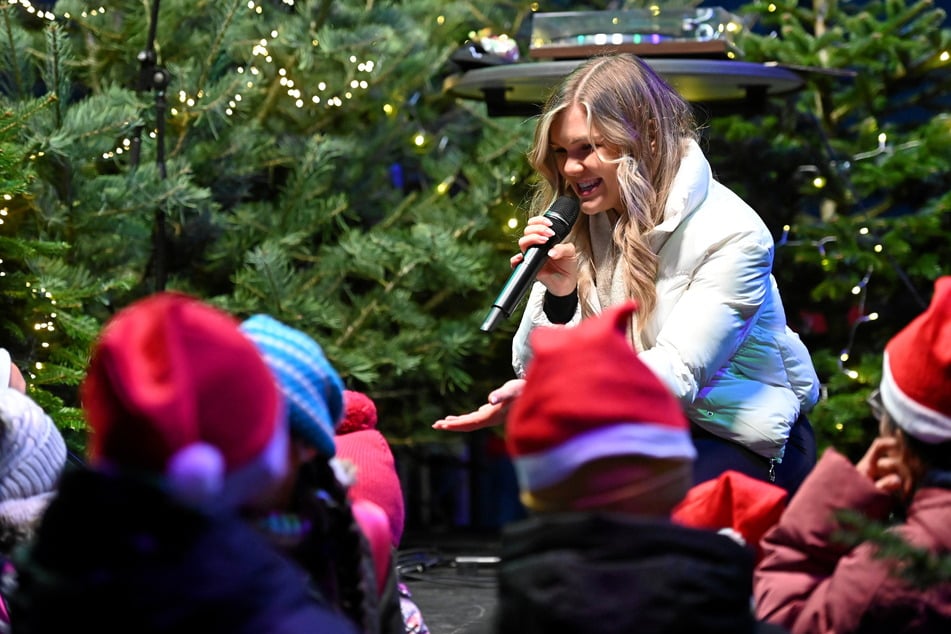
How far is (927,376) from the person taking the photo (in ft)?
5.28

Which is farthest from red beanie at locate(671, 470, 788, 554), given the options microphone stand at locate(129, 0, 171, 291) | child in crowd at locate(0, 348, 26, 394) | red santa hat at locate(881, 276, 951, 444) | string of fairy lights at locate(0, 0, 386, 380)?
string of fairy lights at locate(0, 0, 386, 380)

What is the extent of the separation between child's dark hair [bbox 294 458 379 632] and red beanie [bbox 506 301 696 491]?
0.28 meters

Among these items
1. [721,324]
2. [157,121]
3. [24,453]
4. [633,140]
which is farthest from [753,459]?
[157,121]

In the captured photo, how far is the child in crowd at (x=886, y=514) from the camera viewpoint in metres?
1.56

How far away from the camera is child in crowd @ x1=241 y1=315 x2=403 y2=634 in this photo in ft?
5.17

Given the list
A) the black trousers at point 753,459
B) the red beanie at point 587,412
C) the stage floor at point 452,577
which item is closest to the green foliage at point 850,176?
the stage floor at point 452,577

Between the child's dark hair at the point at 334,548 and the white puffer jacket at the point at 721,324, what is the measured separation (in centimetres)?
75

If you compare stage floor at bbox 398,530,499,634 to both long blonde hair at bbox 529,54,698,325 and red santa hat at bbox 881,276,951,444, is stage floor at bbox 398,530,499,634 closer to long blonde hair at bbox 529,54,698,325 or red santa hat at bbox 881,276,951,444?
long blonde hair at bbox 529,54,698,325

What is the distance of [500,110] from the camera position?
4344 millimetres

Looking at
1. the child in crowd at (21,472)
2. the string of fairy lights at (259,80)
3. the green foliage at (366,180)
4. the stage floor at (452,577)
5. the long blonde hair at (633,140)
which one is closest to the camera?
the child in crowd at (21,472)

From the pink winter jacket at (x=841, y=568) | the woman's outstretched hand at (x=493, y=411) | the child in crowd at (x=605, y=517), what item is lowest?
the woman's outstretched hand at (x=493, y=411)

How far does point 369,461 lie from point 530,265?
501 millimetres

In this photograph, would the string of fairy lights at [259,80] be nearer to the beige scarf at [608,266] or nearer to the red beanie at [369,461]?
the red beanie at [369,461]

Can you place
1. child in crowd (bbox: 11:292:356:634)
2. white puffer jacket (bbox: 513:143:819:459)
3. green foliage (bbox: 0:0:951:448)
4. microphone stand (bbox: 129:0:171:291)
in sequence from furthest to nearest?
1. microphone stand (bbox: 129:0:171:291)
2. green foliage (bbox: 0:0:951:448)
3. white puffer jacket (bbox: 513:143:819:459)
4. child in crowd (bbox: 11:292:356:634)
